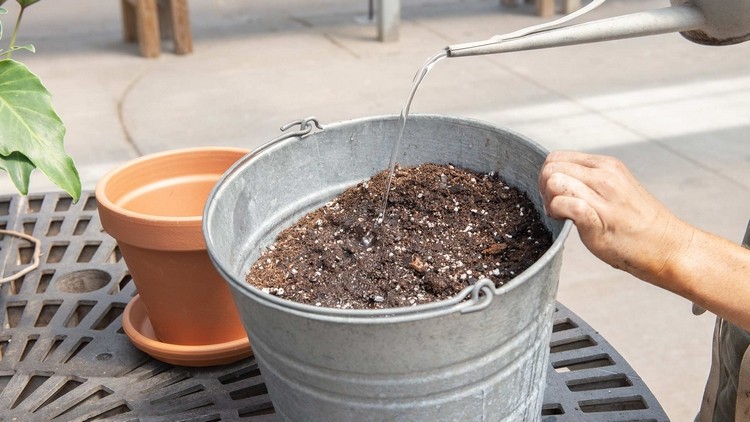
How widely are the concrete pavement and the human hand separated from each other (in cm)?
141

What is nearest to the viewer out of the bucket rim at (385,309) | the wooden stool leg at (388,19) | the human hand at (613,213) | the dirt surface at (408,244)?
the bucket rim at (385,309)

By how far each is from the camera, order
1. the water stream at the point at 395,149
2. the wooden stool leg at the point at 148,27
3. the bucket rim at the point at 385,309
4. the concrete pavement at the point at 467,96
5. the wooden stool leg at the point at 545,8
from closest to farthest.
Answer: the bucket rim at the point at 385,309, the water stream at the point at 395,149, the concrete pavement at the point at 467,96, the wooden stool leg at the point at 148,27, the wooden stool leg at the point at 545,8

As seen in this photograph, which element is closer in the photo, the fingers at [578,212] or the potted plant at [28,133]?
the fingers at [578,212]

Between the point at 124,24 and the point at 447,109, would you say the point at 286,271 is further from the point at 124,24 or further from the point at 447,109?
the point at 124,24

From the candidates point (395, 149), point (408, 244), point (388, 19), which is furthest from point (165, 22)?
point (408, 244)

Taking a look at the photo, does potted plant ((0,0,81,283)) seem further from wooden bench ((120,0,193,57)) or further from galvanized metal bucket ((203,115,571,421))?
wooden bench ((120,0,193,57))

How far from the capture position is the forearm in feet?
2.96

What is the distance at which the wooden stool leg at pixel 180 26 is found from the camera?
167 inches

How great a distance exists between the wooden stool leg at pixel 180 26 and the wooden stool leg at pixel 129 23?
273 mm

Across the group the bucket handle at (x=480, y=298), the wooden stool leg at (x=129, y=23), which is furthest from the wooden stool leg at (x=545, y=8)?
the bucket handle at (x=480, y=298)

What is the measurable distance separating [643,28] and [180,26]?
3636 millimetres

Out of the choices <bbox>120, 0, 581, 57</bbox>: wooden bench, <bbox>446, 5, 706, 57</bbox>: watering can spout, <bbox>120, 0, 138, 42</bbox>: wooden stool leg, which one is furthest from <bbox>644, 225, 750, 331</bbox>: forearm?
<bbox>120, 0, 138, 42</bbox>: wooden stool leg

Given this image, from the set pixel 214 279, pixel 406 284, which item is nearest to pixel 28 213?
pixel 214 279

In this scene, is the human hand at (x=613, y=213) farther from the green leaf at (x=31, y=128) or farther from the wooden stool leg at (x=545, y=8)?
the wooden stool leg at (x=545, y=8)
